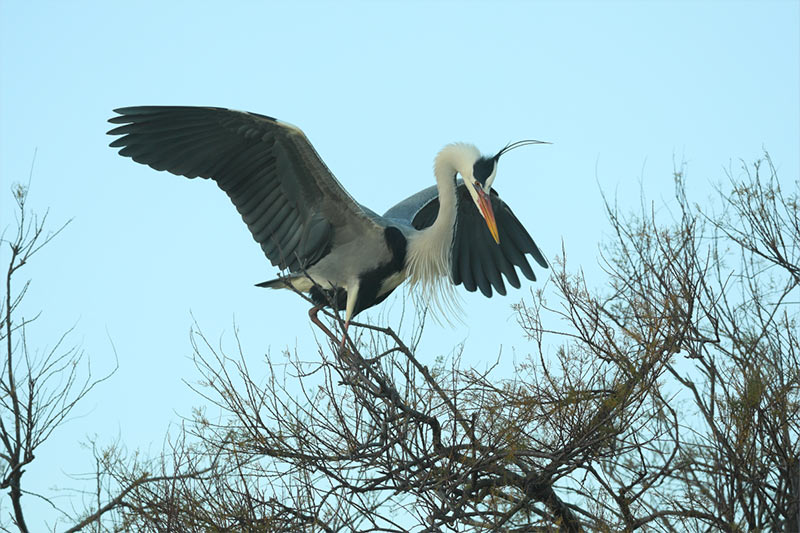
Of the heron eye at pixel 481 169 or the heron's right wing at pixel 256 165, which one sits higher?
the heron eye at pixel 481 169

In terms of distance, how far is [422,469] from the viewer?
420cm

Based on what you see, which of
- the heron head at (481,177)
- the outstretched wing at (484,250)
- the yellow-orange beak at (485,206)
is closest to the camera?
the yellow-orange beak at (485,206)

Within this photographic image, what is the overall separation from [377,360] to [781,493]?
2.26m

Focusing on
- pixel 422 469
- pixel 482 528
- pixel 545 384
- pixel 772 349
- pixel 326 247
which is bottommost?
pixel 482 528

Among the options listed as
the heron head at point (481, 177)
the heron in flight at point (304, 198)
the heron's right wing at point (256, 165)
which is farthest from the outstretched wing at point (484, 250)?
the heron's right wing at point (256, 165)

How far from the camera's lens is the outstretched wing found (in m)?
6.82

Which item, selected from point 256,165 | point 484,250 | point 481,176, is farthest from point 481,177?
point 256,165

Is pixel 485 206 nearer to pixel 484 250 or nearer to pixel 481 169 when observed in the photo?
pixel 481 169

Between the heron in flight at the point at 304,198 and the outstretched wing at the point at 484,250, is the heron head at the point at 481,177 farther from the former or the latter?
the outstretched wing at the point at 484,250

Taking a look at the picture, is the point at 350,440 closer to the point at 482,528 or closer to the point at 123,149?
the point at 482,528

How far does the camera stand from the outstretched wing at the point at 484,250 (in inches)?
269

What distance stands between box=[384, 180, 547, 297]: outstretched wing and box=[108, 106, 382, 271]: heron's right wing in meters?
1.12

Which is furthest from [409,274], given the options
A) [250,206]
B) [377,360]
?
[377,360]

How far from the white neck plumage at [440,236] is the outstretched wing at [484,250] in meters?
0.72
